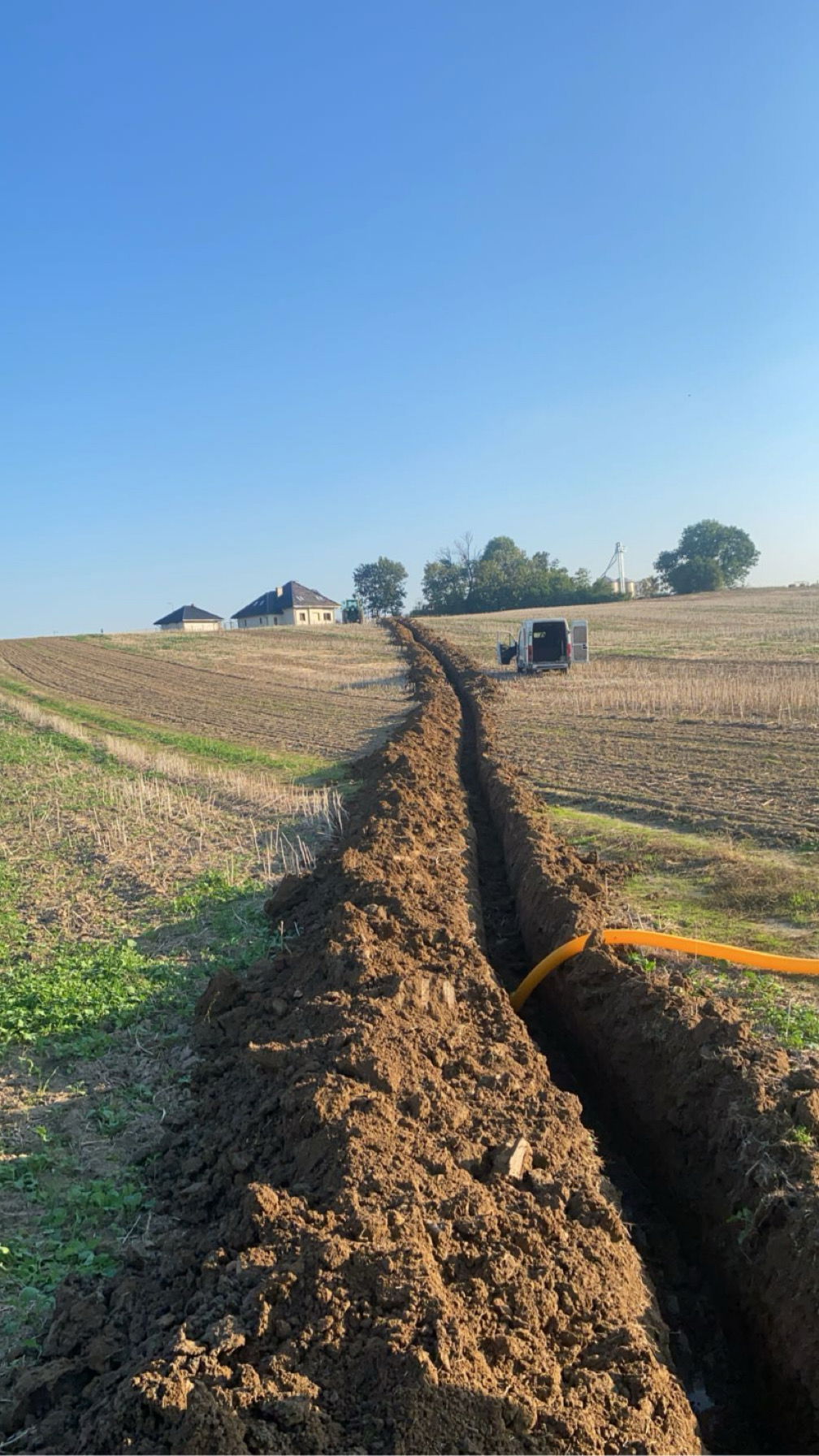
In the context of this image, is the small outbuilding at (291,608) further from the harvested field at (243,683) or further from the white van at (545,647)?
the white van at (545,647)

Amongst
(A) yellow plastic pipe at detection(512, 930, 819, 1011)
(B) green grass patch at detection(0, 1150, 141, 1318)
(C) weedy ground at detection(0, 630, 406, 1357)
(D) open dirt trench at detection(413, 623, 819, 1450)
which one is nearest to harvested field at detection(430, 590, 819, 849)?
(A) yellow plastic pipe at detection(512, 930, 819, 1011)

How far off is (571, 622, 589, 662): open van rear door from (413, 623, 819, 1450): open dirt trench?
74.4 feet

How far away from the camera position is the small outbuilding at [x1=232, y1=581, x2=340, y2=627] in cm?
7725

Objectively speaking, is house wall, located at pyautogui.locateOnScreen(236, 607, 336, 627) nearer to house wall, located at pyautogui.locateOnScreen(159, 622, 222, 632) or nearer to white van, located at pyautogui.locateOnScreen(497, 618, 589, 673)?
house wall, located at pyautogui.locateOnScreen(159, 622, 222, 632)

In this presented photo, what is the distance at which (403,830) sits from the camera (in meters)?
9.27

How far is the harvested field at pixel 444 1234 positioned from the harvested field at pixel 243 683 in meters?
11.1

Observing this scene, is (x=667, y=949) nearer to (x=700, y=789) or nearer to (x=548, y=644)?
(x=700, y=789)

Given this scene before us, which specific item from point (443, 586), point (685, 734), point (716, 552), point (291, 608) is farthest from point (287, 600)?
point (685, 734)

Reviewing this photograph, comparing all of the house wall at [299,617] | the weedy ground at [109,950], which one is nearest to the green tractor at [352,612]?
the house wall at [299,617]

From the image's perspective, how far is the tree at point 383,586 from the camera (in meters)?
103

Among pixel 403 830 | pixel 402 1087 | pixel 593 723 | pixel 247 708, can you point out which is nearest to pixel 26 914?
pixel 403 830

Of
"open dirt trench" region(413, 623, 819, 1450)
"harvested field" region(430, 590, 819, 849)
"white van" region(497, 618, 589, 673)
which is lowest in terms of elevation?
"open dirt trench" region(413, 623, 819, 1450)

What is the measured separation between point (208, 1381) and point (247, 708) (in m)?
23.7

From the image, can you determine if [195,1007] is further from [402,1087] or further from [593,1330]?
[593,1330]
